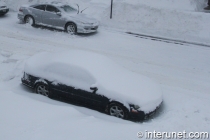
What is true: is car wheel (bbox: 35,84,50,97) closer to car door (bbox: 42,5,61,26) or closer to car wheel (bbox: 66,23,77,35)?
car wheel (bbox: 66,23,77,35)

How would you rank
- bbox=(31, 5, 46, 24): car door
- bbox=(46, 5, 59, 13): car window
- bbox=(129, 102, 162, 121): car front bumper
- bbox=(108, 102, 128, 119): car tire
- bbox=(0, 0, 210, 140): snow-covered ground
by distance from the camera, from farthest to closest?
bbox=(31, 5, 46, 24): car door
bbox=(46, 5, 59, 13): car window
bbox=(108, 102, 128, 119): car tire
bbox=(129, 102, 162, 121): car front bumper
bbox=(0, 0, 210, 140): snow-covered ground

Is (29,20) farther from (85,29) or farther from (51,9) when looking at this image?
(85,29)

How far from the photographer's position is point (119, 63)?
468 inches

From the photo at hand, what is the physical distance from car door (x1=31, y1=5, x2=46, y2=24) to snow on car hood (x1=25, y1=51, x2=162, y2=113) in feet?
25.2

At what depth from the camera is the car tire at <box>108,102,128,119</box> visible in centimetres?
758

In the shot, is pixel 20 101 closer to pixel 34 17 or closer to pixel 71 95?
pixel 71 95

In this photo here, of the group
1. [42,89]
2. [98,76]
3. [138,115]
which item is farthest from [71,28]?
[138,115]

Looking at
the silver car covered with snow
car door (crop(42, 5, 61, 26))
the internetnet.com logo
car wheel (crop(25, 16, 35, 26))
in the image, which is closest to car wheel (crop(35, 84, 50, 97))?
the internetnet.com logo

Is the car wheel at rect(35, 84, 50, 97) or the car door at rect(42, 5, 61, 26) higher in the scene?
the car door at rect(42, 5, 61, 26)

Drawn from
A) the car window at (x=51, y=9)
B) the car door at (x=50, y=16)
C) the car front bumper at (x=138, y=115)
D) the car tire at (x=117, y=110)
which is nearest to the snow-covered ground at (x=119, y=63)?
the car front bumper at (x=138, y=115)

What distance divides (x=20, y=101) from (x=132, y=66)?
225 inches

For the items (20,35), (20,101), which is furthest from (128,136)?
(20,35)

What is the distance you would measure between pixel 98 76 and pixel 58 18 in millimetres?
8620

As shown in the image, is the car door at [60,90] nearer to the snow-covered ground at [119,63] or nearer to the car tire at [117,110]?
the snow-covered ground at [119,63]
